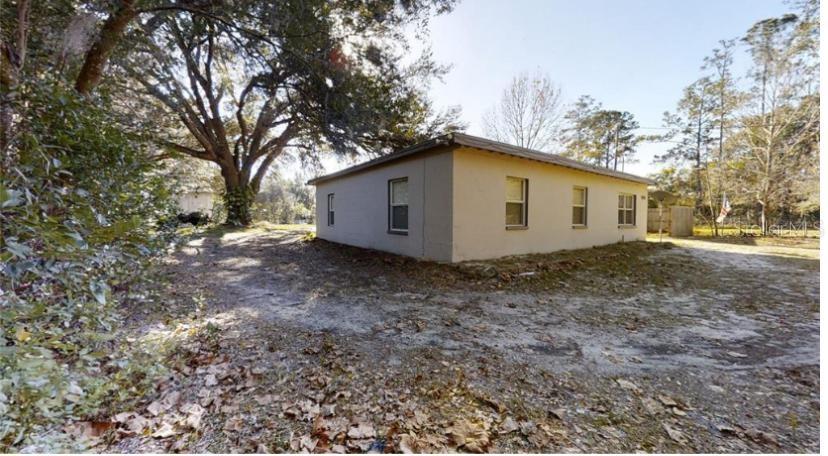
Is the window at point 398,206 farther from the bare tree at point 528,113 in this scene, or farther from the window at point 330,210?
the bare tree at point 528,113

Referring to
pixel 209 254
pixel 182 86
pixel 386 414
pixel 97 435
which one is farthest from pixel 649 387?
pixel 182 86

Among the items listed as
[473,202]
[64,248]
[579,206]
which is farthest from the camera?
[579,206]

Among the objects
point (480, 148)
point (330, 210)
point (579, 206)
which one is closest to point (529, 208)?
point (480, 148)

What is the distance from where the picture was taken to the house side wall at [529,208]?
20.2 feet

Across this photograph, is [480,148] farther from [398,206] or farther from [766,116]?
[766,116]

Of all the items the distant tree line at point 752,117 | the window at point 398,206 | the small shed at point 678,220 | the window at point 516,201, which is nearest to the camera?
the window at point 516,201

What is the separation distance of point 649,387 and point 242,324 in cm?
364

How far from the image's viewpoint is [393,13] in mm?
6160

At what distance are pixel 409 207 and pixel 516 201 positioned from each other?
2.45m

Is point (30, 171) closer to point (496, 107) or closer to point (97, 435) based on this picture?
point (97, 435)

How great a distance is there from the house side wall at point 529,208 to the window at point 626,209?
0.62 m

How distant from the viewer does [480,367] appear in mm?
2467

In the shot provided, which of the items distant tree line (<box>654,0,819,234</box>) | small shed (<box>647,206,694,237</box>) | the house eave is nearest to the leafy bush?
the house eave

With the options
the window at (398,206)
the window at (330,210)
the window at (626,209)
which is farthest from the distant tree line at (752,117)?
the window at (398,206)
